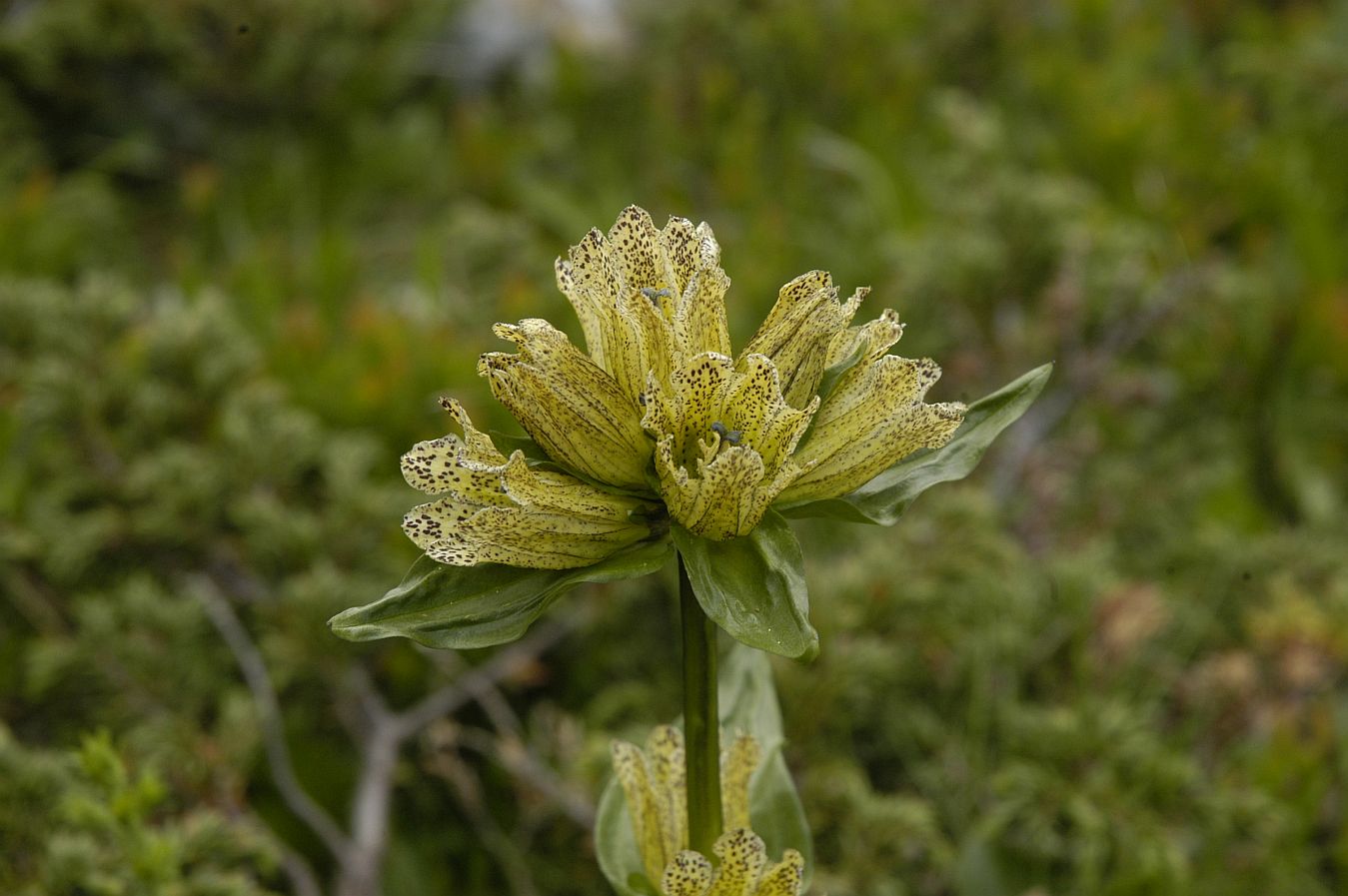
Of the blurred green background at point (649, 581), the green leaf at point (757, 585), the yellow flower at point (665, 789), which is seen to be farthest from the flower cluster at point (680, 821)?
the blurred green background at point (649, 581)

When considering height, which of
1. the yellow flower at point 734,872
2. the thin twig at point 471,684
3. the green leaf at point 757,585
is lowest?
the yellow flower at point 734,872

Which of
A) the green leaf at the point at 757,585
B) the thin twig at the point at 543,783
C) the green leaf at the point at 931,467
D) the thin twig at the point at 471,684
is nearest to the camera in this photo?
the green leaf at the point at 757,585

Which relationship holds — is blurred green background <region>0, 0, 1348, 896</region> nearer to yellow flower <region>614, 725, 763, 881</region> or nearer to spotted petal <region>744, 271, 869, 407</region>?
yellow flower <region>614, 725, 763, 881</region>

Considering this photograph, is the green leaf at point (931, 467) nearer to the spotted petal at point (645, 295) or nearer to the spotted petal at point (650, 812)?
the spotted petal at point (645, 295)

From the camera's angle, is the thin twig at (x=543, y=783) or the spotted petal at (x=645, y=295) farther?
the thin twig at (x=543, y=783)

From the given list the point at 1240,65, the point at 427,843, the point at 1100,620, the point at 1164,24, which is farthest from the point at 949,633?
the point at 1164,24

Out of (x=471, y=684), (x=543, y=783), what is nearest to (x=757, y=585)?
(x=543, y=783)

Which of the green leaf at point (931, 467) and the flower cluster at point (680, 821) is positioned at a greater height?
the green leaf at point (931, 467)
